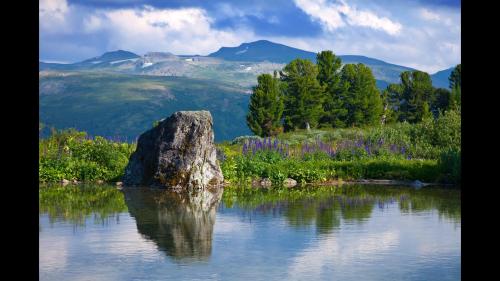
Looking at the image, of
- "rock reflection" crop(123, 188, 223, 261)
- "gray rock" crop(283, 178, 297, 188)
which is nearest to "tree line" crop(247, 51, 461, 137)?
"gray rock" crop(283, 178, 297, 188)

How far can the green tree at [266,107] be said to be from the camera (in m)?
44.9

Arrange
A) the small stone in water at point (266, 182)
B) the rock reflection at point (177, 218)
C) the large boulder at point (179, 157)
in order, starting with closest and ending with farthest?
the rock reflection at point (177, 218) < the large boulder at point (179, 157) < the small stone in water at point (266, 182)

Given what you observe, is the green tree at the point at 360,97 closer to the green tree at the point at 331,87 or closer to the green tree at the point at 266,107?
the green tree at the point at 331,87

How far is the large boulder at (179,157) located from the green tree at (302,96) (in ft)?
87.2

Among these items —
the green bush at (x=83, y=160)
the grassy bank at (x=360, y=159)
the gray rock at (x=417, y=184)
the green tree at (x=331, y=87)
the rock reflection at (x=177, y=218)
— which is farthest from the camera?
the green tree at (x=331, y=87)

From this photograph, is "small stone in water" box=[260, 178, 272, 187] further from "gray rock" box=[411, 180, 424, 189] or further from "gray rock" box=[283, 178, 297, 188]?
"gray rock" box=[411, 180, 424, 189]

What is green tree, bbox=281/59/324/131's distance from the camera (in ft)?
150

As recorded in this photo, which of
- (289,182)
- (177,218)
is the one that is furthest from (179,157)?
(177,218)

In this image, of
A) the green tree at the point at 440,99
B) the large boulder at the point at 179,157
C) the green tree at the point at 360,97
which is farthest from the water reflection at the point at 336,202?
the green tree at the point at 440,99

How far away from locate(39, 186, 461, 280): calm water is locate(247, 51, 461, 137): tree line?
2887 centimetres

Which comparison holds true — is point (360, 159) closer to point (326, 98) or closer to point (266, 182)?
point (266, 182)
